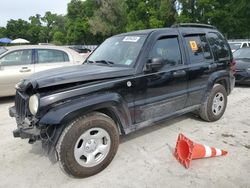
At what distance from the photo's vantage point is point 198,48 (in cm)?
477

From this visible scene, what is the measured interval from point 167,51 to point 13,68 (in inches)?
185

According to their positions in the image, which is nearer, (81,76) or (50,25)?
(81,76)

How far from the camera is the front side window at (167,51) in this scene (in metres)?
4.05

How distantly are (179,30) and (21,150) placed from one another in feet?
11.2

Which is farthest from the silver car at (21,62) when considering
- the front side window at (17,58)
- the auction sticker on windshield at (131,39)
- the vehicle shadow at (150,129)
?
the vehicle shadow at (150,129)

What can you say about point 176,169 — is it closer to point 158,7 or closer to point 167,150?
point 167,150

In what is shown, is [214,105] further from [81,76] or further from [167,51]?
[81,76]

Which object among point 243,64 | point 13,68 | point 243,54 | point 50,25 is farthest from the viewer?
point 50,25

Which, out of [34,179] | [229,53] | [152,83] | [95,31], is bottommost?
[34,179]

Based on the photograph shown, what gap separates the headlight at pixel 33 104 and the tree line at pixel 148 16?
30.1 metres

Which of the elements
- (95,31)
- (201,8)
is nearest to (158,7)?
(201,8)

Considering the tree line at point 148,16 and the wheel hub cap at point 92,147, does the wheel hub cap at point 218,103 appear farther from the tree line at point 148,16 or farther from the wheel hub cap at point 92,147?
the tree line at point 148,16

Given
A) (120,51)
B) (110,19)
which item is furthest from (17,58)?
(110,19)

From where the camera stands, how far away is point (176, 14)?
3309cm
